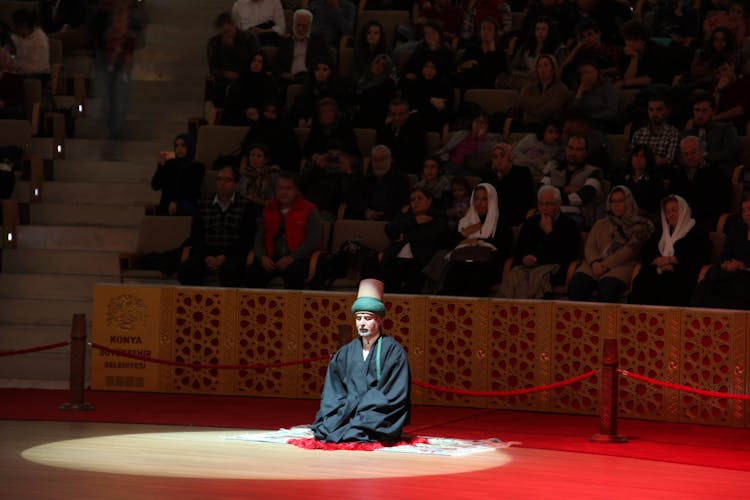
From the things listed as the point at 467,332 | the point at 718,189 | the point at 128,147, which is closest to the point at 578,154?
the point at 718,189

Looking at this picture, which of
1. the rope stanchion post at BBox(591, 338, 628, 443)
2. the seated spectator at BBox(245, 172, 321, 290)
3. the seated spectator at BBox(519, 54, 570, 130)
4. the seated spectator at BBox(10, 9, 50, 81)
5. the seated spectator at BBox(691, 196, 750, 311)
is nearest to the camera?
the rope stanchion post at BBox(591, 338, 628, 443)

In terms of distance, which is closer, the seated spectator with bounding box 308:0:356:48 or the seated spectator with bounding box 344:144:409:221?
the seated spectator with bounding box 344:144:409:221

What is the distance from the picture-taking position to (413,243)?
11.9 m

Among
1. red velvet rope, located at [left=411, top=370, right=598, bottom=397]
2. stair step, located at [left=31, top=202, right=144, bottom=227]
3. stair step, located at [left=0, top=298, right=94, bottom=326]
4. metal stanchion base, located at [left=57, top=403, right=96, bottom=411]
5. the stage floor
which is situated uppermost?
stair step, located at [left=31, top=202, right=144, bottom=227]

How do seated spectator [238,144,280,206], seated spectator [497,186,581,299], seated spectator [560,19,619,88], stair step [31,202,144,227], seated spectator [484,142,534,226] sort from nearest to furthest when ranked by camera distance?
seated spectator [497,186,581,299], seated spectator [484,142,534,226], seated spectator [238,144,280,206], seated spectator [560,19,619,88], stair step [31,202,144,227]

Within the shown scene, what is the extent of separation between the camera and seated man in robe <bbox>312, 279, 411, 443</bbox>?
29.0ft

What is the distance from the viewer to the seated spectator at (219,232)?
12148 mm

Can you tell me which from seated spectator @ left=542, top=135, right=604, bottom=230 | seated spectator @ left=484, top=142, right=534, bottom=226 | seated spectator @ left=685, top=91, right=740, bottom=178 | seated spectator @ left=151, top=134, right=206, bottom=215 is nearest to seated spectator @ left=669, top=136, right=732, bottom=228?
seated spectator @ left=685, top=91, right=740, bottom=178

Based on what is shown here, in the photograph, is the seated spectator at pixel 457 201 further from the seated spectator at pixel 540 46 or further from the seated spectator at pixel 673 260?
the seated spectator at pixel 540 46

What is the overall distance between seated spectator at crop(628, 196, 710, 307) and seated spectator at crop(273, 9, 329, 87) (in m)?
4.57

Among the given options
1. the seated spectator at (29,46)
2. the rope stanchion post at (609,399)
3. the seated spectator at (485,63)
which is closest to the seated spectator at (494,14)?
the seated spectator at (485,63)

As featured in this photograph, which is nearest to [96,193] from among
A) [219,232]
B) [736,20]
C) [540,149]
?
[219,232]

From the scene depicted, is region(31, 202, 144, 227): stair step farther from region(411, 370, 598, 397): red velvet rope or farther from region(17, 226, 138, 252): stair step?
region(411, 370, 598, 397): red velvet rope

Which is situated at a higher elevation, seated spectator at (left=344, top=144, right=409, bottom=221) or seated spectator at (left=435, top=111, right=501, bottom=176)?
seated spectator at (left=435, top=111, right=501, bottom=176)
